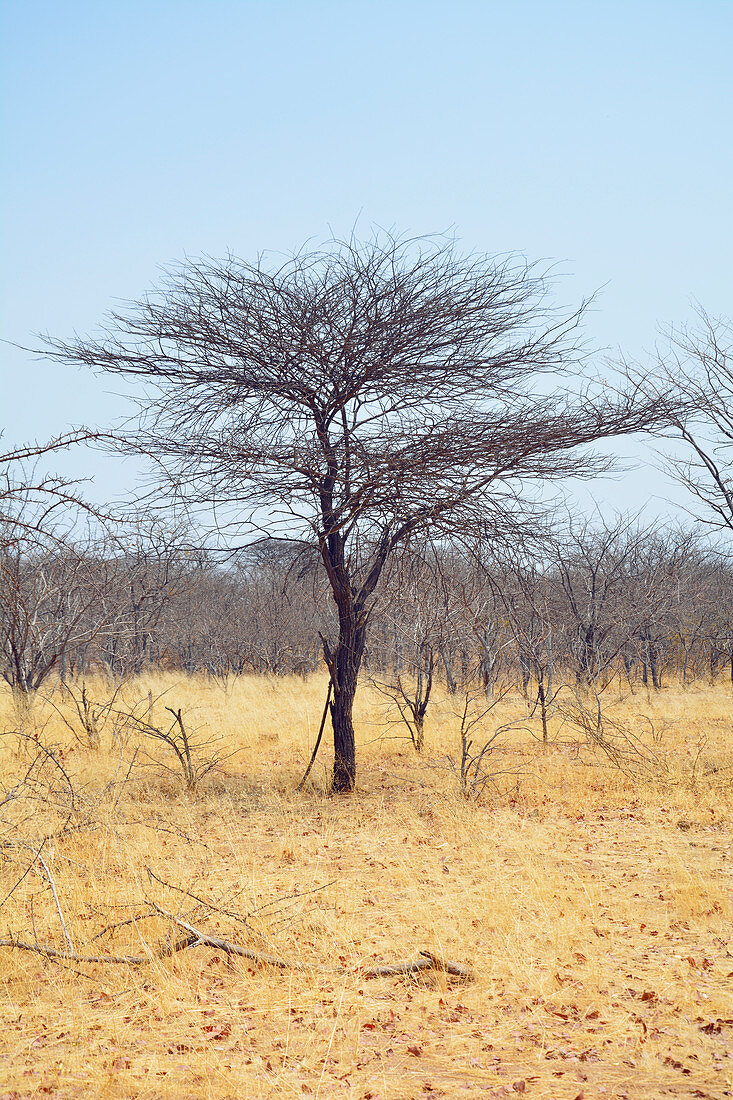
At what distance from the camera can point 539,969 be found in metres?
4.12

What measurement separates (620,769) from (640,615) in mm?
9338

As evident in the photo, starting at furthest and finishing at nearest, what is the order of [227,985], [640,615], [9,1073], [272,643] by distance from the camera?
[272,643] → [640,615] → [227,985] → [9,1073]

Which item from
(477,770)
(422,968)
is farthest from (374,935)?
(477,770)

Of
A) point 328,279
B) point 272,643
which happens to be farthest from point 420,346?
point 272,643

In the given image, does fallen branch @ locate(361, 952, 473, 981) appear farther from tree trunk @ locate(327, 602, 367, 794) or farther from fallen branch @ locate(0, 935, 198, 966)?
tree trunk @ locate(327, 602, 367, 794)

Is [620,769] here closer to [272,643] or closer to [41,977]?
[41,977]

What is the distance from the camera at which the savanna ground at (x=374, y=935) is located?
10.6 ft

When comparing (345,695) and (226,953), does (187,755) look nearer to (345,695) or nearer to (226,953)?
(345,695)

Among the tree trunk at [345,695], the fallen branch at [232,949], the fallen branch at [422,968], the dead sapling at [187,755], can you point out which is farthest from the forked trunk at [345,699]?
the fallen branch at [422,968]

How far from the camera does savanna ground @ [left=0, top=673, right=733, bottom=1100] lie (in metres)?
3.22

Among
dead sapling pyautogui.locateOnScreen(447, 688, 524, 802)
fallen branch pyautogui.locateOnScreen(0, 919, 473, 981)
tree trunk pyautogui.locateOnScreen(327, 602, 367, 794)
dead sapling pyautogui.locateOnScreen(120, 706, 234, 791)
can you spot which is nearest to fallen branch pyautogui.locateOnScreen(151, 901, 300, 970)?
fallen branch pyautogui.locateOnScreen(0, 919, 473, 981)

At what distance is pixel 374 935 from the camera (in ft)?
15.2

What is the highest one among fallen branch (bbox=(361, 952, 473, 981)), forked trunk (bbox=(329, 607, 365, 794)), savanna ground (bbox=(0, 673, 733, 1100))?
forked trunk (bbox=(329, 607, 365, 794))

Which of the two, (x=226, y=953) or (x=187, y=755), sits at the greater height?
(x=187, y=755)
